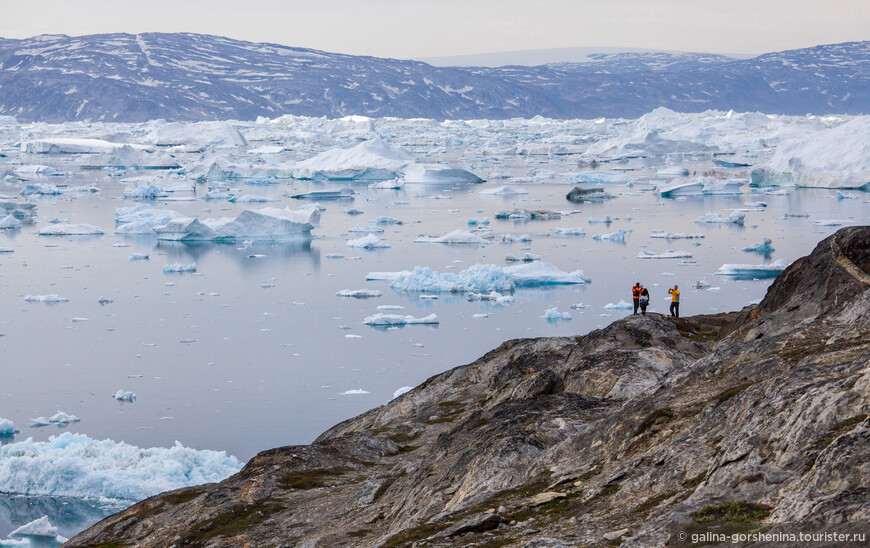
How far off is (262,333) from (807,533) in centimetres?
1939

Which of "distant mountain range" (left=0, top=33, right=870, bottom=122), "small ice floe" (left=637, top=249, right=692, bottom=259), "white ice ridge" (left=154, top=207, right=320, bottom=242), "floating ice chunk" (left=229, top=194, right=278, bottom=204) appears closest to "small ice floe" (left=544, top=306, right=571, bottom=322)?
"small ice floe" (left=637, top=249, right=692, bottom=259)

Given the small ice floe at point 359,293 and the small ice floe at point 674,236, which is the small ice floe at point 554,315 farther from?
the small ice floe at point 674,236

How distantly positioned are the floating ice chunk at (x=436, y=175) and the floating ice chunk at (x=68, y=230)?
20898 millimetres

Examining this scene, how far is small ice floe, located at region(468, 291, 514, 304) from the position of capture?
25.4 metres

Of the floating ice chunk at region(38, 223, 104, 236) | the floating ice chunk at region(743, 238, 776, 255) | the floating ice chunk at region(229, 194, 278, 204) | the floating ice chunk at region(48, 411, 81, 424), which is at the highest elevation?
the floating ice chunk at region(229, 194, 278, 204)

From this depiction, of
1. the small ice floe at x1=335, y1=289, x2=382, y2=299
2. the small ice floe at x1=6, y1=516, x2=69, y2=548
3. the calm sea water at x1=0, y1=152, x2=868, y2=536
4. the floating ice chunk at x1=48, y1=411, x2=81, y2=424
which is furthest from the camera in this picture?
the small ice floe at x1=335, y1=289, x2=382, y2=299

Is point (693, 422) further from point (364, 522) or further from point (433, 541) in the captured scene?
point (364, 522)

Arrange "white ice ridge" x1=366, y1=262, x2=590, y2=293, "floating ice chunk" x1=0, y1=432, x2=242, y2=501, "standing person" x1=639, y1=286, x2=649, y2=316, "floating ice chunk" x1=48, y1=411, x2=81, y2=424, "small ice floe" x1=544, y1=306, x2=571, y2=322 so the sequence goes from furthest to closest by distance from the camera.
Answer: "white ice ridge" x1=366, y1=262, x2=590, y2=293
"small ice floe" x1=544, y1=306, x2=571, y2=322
"floating ice chunk" x1=48, y1=411, x2=81, y2=424
"standing person" x1=639, y1=286, x2=649, y2=316
"floating ice chunk" x1=0, y1=432, x2=242, y2=501

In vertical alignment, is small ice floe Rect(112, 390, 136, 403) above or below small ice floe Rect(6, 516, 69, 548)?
above

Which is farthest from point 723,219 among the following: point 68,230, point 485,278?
point 68,230

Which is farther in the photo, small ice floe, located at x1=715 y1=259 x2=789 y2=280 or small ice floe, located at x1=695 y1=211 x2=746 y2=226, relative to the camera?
small ice floe, located at x1=695 y1=211 x2=746 y2=226

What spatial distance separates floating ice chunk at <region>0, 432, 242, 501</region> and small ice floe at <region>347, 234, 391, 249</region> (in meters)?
17.7

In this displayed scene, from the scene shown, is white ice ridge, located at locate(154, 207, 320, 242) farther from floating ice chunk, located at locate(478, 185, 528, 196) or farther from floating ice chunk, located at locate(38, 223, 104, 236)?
floating ice chunk, located at locate(478, 185, 528, 196)

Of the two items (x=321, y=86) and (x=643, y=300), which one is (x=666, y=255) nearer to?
(x=643, y=300)
